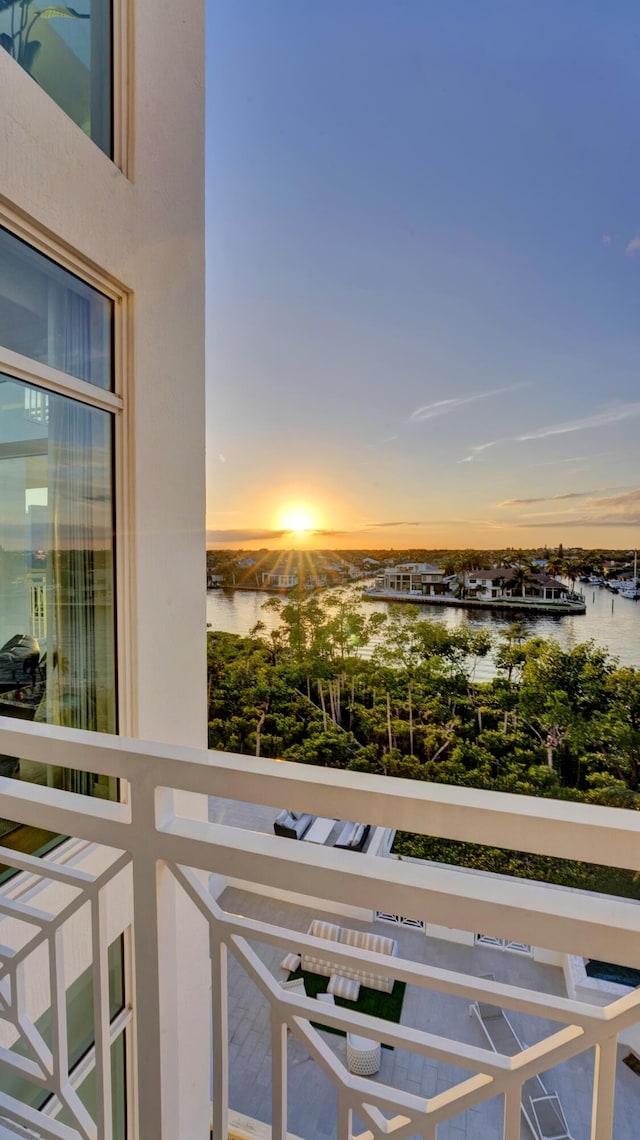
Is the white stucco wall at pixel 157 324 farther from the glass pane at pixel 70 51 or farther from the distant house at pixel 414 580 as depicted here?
the distant house at pixel 414 580

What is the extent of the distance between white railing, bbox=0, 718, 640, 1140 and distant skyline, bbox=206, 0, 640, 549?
8.28 meters

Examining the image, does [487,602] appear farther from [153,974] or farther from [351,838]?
[153,974]

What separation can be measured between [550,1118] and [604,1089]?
15.7ft

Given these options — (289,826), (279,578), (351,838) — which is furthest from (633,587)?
(289,826)

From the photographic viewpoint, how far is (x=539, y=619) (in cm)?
955

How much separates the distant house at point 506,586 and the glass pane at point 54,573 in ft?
29.4

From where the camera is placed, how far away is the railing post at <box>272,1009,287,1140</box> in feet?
2.32

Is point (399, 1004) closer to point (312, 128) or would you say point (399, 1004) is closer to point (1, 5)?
point (1, 5)

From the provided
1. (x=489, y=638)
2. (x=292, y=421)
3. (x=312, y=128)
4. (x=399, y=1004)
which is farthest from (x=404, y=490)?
(x=399, y=1004)

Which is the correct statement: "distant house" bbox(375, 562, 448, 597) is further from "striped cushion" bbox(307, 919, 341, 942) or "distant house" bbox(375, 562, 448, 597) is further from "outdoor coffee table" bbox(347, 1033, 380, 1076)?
"outdoor coffee table" bbox(347, 1033, 380, 1076)

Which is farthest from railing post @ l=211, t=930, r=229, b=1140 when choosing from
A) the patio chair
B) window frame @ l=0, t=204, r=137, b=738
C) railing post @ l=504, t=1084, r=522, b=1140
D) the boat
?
the boat

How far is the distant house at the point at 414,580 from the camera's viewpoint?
10125mm

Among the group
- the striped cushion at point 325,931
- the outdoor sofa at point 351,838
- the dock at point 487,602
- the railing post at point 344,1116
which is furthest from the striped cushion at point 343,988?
the dock at point 487,602

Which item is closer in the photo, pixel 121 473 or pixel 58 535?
pixel 58 535
